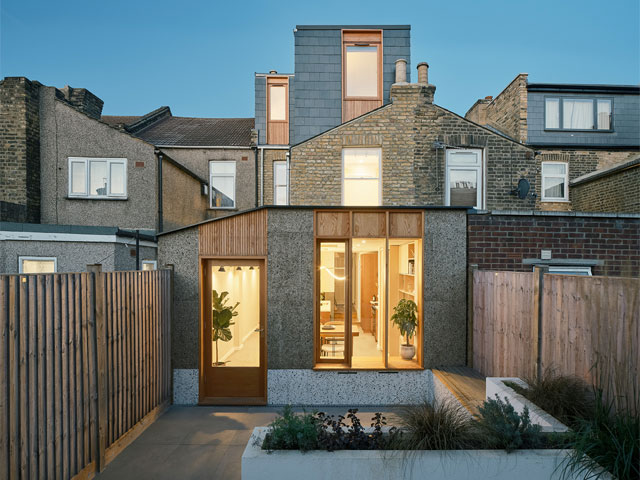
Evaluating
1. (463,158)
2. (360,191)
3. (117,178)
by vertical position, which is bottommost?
(360,191)

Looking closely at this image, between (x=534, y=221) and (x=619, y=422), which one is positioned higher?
(x=534, y=221)

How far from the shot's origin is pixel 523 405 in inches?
141

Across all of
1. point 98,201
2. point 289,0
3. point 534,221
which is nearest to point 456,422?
point 534,221

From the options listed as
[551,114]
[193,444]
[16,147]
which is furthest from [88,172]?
[551,114]

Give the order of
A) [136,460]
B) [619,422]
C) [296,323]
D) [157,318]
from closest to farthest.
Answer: [619,422]
[136,460]
[157,318]
[296,323]

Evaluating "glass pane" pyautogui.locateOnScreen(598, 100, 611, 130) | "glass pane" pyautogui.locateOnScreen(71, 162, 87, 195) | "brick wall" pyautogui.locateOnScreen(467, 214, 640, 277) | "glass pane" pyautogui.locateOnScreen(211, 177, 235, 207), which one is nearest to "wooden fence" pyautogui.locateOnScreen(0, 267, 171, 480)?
"brick wall" pyautogui.locateOnScreen(467, 214, 640, 277)

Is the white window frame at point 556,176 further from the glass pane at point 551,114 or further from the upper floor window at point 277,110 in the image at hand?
the upper floor window at point 277,110

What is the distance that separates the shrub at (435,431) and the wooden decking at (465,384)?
1259mm

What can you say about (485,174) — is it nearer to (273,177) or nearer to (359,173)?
(359,173)

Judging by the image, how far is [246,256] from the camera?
20.1 ft

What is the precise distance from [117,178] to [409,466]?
1036 centimetres

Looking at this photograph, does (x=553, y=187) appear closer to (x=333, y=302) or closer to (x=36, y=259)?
(x=333, y=302)

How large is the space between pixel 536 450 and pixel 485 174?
6.98 metres

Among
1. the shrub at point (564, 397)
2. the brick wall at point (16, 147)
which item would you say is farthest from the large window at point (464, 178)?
the brick wall at point (16, 147)
